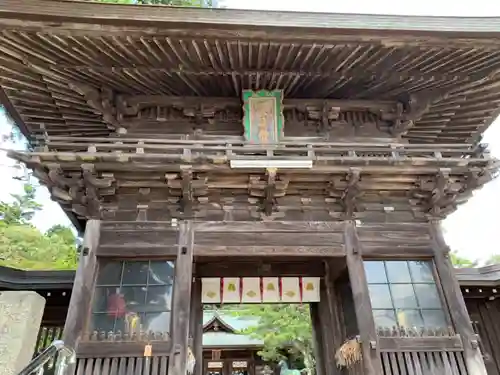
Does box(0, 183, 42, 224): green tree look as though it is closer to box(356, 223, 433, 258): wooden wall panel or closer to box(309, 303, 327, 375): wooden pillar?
box(309, 303, 327, 375): wooden pillar

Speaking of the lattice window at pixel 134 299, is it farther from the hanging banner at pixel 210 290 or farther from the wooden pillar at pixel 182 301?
the hanging banner at pixel 210 290

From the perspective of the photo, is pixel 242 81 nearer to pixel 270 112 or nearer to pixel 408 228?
pixel 270 112

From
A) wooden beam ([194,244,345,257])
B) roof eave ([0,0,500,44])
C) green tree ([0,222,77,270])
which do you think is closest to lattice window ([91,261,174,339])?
wooden beam ([194,244,345,257])

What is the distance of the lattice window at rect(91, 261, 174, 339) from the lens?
196 inches

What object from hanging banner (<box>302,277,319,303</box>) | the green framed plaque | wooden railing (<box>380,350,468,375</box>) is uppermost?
the green framed plaque

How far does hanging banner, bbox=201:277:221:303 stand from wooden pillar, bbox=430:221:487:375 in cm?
374

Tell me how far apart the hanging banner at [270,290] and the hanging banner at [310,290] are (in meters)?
0.49

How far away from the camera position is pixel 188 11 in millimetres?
4945

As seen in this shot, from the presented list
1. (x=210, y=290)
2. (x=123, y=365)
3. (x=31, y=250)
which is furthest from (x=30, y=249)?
(x=123, y=365)

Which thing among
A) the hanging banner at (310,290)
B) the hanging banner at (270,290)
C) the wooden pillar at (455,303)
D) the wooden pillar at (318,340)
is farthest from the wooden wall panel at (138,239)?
the wooden pillar at (455,303)

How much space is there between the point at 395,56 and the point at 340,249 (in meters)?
3.06

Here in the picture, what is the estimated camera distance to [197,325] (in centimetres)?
652

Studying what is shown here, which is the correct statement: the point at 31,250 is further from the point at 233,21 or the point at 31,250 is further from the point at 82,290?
the point at 233,21

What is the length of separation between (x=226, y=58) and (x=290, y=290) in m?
4.27
